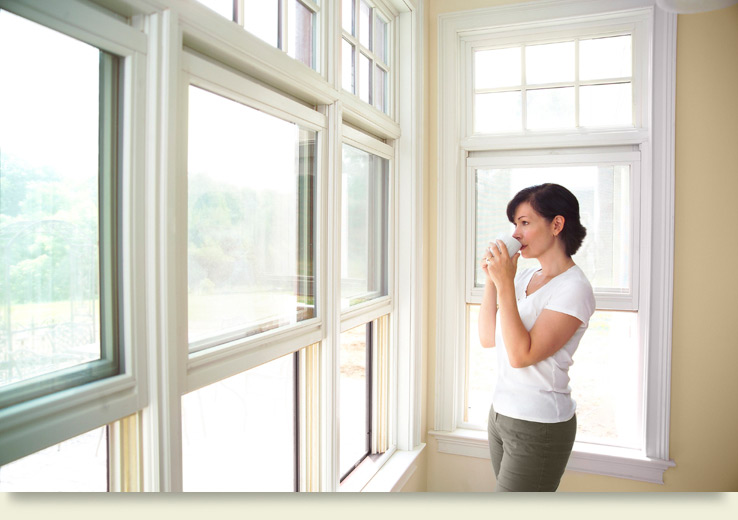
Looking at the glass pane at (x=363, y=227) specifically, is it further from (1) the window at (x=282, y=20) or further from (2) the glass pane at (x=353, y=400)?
(1) the window at (x=282, y=20)

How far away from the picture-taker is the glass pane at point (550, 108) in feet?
6.30

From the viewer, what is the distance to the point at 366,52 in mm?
1645

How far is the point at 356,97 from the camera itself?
1486 millimetres

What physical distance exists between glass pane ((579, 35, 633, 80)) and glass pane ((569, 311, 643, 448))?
96cm

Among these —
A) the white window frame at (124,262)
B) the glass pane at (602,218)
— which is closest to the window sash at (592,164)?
the glass pane at (602,218)

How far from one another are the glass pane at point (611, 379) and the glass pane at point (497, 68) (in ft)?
3.41

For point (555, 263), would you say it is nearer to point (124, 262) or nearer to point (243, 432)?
point (243, 432)

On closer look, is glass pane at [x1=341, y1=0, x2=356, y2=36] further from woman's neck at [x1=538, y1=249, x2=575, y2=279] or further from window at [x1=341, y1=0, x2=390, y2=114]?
woman's neck at [x1=538, y1=249, x2=575, y2=279]

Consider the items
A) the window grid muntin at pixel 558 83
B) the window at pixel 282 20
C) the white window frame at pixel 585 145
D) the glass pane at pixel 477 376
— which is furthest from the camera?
the glass pane at pixel 477 376

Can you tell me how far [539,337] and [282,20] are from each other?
3.27ft

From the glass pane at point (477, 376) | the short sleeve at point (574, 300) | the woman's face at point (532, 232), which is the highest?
the woman's face at point (532, 232)

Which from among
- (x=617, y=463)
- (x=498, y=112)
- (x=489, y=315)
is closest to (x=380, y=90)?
(x=498, y=112)

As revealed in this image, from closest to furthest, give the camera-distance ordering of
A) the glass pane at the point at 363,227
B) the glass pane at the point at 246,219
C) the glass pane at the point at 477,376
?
1. the glass pane at the point at 246,219
2. the glass pane at the point at 363,227
3. the glass pane at the point at 477,376

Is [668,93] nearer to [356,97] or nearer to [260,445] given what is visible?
[356,97]
